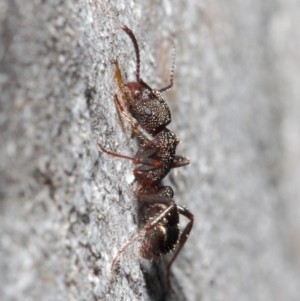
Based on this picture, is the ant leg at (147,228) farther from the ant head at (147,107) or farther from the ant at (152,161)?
the ant head at (147,107)

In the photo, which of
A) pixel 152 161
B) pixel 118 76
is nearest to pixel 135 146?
pixel 152 161

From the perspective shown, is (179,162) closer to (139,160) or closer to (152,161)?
(152,161)

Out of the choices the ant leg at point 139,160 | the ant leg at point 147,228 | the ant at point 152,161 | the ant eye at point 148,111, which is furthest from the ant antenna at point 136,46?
the ant leg at point 147,228

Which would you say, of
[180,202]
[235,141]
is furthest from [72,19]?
[235,141]

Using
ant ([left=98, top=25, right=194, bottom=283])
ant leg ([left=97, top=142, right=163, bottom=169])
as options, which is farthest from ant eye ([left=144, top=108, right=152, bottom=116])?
ant leg ([left=97, top=142, right=163, bottom=169])

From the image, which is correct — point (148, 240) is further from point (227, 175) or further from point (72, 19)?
point (227, 175)

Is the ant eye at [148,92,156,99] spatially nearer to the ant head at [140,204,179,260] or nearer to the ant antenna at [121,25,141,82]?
the ant antenna at [121,25,141,82]
